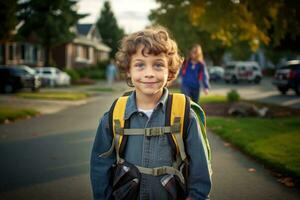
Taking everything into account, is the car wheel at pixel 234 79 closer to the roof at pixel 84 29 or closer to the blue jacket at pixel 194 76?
the blue jacket at pixel 194 76

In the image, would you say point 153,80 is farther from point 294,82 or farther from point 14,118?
point 294,82

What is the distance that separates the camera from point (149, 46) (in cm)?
245

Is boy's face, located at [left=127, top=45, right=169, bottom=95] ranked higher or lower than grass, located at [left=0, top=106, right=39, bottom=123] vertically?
higher

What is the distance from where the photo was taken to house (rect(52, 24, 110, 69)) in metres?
49.5

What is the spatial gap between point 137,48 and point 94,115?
9.93 meters

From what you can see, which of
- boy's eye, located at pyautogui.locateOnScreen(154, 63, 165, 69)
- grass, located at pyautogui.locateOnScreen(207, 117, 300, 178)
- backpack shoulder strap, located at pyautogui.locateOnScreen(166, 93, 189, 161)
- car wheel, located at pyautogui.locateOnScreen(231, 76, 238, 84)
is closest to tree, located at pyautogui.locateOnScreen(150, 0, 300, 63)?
grass, located at pyautogui.locateOnScreen(207, 117, 300, 178)

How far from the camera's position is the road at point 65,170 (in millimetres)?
4465

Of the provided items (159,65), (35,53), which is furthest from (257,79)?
(159,65)

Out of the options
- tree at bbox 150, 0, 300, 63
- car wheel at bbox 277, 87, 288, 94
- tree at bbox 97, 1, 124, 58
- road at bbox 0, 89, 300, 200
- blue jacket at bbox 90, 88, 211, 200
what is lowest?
road at bbox 0, 89, 300, 200

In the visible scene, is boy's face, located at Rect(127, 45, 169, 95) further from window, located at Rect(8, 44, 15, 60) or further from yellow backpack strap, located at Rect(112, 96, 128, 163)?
window, located at Rect(8, 44, 15, 60)

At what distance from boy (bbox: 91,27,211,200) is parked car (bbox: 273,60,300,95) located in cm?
2119

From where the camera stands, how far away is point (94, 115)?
12.2 metres

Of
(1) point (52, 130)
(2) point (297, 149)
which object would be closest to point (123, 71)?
(2) point (297, 149)

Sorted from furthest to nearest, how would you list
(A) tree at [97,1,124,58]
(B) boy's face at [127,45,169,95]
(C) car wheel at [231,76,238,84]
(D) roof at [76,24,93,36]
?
(A) tree at [97,1,124,58], (D) roof at [76,24,93,36], (C) car wheel at [231,76,238,84], (B) boy's face at [127,45,169,95]
